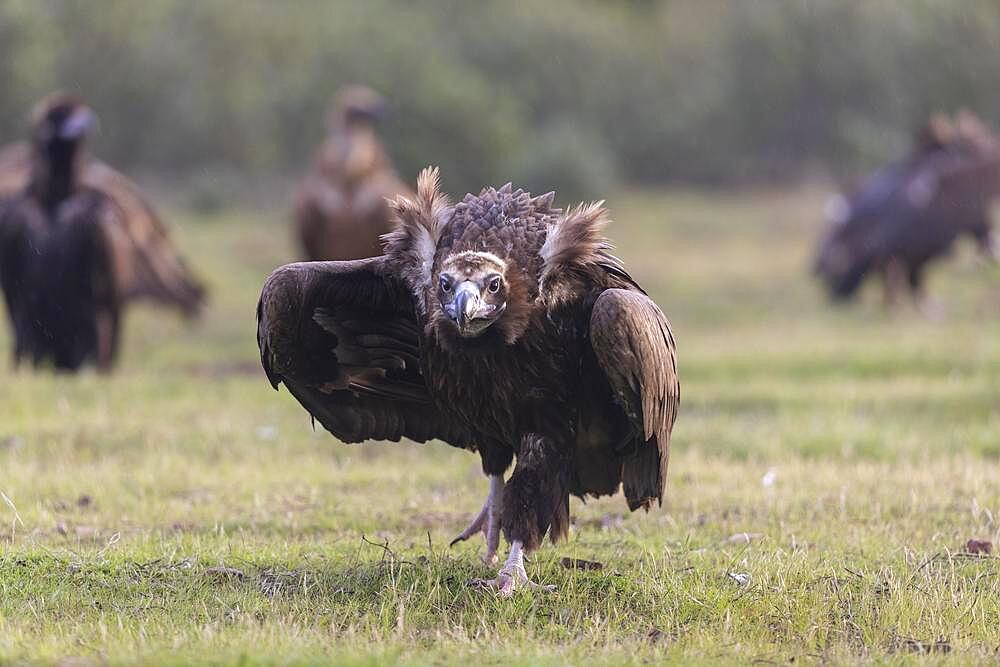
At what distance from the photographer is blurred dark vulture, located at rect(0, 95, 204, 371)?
11.3m

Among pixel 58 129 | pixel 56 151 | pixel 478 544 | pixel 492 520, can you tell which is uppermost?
pixel 58 129

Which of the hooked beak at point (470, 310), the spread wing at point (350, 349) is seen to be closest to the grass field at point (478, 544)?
the spread wing at point (350, 349)

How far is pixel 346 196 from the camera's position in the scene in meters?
13.6

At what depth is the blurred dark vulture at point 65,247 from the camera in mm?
11328

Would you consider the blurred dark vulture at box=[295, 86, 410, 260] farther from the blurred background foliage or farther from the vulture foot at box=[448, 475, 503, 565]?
the blurred background foliage

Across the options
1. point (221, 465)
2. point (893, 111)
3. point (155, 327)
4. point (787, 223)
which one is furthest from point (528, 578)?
point (893, 111)

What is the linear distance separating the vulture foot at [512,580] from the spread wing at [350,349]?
0.81 m

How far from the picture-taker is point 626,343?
4973mm

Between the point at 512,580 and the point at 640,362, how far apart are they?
0.92 metres

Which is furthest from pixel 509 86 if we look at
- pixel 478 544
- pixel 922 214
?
pixel 478 544

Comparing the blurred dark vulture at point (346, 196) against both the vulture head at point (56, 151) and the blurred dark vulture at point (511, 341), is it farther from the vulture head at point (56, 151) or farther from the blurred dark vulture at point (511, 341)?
the blurred dark vulture at point (511, 341)

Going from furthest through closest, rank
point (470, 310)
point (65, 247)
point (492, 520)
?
1. point (65, 247)
2. point (492, 520)
3. point (470, 310)

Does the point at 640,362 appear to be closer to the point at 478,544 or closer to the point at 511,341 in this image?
the point at 511,341

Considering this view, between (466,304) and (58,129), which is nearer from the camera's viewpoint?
(466,304)
